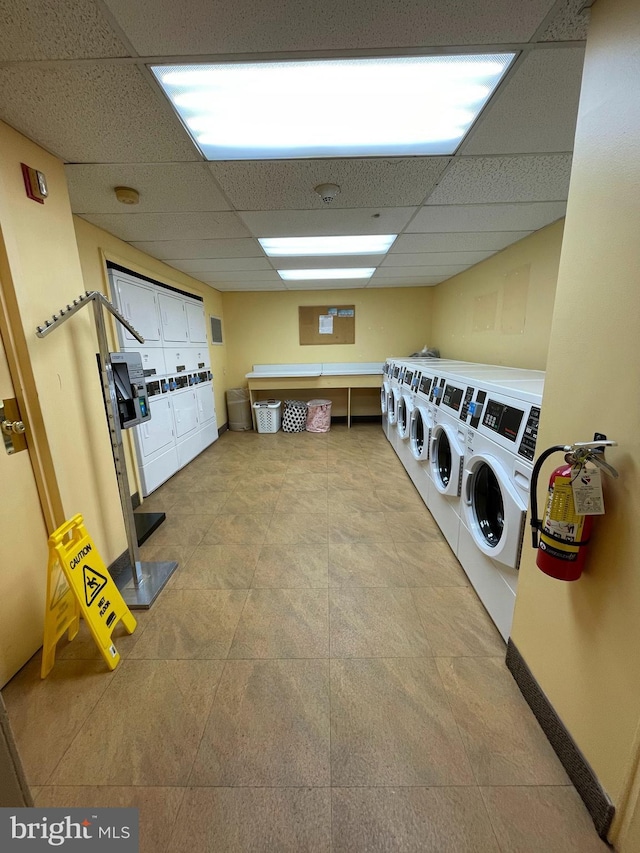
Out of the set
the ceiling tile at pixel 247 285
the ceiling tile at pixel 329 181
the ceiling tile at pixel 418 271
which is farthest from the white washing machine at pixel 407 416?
the ceiling tile at pixel 247 285

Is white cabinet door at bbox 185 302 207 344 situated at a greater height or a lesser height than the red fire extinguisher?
greater

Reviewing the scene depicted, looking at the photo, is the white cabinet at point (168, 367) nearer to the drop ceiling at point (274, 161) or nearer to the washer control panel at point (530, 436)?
the drop ceiling at point (274, 161)

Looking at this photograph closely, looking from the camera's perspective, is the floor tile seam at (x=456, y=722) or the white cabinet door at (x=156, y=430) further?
the white cabinet door at (x=156, y=430)

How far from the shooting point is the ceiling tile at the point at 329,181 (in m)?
1.59

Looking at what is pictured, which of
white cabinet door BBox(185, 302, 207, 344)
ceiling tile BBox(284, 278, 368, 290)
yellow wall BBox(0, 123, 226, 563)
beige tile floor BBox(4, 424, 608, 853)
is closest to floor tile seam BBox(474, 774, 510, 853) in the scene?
beige tile floor BBox(4, 424, 608, 853)

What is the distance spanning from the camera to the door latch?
4.23 feet

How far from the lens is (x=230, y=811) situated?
920 mm

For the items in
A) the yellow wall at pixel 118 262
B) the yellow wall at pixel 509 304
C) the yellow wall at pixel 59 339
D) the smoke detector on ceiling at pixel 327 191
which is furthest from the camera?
the yellow wall at pixel 509 304

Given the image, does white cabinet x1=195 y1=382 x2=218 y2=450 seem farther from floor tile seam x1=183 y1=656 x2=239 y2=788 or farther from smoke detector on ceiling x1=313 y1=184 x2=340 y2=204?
floor tile seam x1=183 y1=656 x2=239 y2=788

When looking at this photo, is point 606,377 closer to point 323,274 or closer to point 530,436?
point 530,436

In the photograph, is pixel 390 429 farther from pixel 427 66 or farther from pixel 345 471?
pixel 427 66

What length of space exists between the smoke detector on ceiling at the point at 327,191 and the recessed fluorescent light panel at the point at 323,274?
1.89m

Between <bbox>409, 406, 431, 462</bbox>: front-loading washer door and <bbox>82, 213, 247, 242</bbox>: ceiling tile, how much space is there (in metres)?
1.98

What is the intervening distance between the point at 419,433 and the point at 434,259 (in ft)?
6.35
